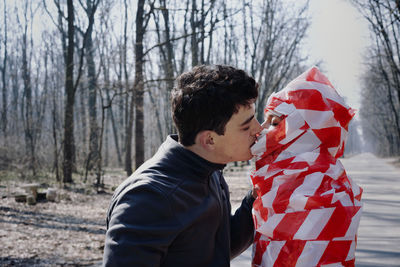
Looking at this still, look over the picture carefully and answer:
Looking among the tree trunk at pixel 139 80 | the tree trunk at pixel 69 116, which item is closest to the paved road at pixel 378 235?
the tree trunk at pixel 139 80

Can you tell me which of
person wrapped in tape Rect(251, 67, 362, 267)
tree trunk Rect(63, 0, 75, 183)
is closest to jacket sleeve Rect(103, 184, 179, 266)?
person wrapped in tape Rect(251, 67, 362, 267)

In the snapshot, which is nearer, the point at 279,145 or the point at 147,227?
the point at 147,227

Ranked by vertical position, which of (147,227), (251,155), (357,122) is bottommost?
(357,122)

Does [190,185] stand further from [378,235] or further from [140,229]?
[378,235]

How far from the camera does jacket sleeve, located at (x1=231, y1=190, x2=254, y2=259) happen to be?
2094 millimetres

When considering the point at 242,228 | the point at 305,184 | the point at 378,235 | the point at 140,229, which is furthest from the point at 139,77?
the point at 140,229

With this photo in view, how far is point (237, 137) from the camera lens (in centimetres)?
188

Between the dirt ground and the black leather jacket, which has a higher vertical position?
the black leather jacket

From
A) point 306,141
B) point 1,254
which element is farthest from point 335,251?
point 1,254

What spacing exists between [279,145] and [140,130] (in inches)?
467

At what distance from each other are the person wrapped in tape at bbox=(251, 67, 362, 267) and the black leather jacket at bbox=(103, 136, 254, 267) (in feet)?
0.84

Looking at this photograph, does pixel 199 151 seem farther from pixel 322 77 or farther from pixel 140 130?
→ pixel 140 130

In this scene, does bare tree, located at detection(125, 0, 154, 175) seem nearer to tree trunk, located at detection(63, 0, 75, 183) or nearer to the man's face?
tree trunk, located at detection(63, 0, 75, 183)

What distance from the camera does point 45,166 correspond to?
19.1m
